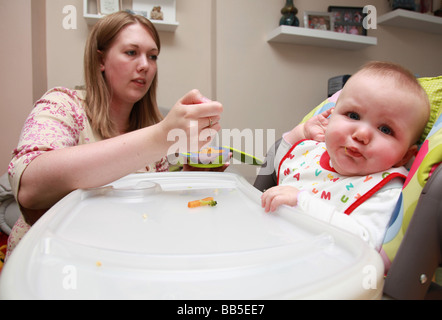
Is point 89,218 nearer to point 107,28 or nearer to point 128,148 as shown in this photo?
→ point 128,148

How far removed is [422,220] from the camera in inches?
18.4

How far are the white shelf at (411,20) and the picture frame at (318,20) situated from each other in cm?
55

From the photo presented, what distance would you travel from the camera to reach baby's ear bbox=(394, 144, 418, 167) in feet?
2.33

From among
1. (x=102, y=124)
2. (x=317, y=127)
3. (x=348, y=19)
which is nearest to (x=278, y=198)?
(x=317, y=127)

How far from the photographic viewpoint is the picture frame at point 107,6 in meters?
2.04

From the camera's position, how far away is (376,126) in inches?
26.6

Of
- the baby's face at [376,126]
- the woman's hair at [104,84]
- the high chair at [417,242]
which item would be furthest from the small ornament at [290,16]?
the high chair at [417,242]

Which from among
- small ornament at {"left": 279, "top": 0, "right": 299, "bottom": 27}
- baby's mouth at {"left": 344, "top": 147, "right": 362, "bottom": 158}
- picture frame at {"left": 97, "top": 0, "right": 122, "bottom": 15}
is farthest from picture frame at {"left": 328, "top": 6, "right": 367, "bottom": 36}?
baby's mouth at {"left": 344, "top": 147, "right": 362, "bottom": 158}

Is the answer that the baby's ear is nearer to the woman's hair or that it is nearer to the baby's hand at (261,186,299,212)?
the baby's hand at (261,186,299,212)

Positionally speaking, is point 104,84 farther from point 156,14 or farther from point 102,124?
point 156,14

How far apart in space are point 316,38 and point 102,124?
6.45ft

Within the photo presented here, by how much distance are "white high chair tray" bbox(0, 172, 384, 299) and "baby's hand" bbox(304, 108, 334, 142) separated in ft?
1.60
